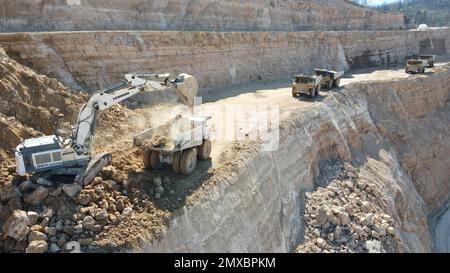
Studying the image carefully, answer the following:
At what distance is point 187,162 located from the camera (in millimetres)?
11531

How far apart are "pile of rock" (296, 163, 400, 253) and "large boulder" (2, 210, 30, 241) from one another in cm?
754

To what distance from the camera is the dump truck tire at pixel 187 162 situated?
37.7 ft

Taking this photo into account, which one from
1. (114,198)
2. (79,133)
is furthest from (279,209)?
(79,133)

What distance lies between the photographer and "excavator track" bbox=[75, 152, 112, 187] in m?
9.81

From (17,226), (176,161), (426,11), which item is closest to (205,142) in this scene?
(176,161)

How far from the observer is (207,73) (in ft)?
78.2

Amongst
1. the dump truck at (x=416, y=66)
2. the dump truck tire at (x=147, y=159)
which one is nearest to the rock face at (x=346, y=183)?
the dump truck at (x=416, y=66)

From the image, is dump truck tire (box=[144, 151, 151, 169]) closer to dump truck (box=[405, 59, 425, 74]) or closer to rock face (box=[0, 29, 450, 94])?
rock face (box=[0, 29, 450, 94])

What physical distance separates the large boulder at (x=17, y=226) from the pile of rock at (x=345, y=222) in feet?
24.7

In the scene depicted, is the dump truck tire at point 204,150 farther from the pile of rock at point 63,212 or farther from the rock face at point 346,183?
the pile of rock at point 63,212

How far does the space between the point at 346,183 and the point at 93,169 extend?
1020 cm

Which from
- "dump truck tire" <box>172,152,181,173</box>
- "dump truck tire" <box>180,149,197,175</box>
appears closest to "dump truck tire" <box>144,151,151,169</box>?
"dump truck tire" <box>172,152,181,173</box>

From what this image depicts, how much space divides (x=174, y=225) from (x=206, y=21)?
67.2 ft

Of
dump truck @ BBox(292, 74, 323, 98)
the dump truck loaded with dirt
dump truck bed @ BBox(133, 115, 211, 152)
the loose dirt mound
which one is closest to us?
the loose dirt mound
